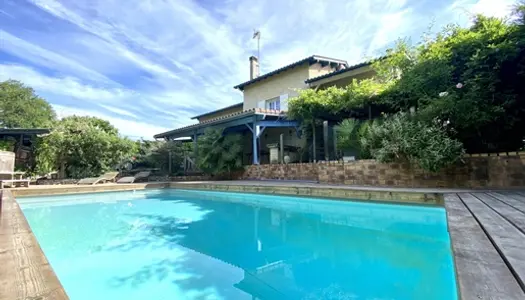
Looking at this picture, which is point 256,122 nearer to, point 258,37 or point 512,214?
point 512,214

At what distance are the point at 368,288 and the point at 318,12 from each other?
11.2 m

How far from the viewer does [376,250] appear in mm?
3449

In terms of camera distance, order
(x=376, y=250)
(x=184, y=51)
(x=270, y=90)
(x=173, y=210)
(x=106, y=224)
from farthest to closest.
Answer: (x=270, y=90) → (x=184, y=51) → (x=173, y=210) → (x=106, y=224) → (x=376, y=250)

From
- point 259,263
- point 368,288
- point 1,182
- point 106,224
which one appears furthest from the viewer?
point 1,182

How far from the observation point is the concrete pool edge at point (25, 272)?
1.33 m

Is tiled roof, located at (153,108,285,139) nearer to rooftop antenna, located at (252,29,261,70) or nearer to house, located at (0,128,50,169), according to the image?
house, located at (0,128,50,169)

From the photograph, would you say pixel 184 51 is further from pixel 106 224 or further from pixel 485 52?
pixel 485 52

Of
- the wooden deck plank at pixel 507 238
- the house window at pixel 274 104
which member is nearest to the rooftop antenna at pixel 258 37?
the house window at pixel 274 104

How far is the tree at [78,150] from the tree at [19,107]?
1855 centimetres

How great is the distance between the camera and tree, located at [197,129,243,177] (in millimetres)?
12789

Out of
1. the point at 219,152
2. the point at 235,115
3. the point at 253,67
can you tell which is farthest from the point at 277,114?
the point at 253,67

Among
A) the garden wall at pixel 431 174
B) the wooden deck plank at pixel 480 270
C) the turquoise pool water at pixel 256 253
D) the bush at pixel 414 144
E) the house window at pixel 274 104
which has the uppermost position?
the house window at pixel 274 104

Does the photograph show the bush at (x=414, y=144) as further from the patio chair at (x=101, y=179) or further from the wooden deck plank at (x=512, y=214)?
the patio chair at (x=101, y=179)

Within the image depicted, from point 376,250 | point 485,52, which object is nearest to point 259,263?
point 376,250
